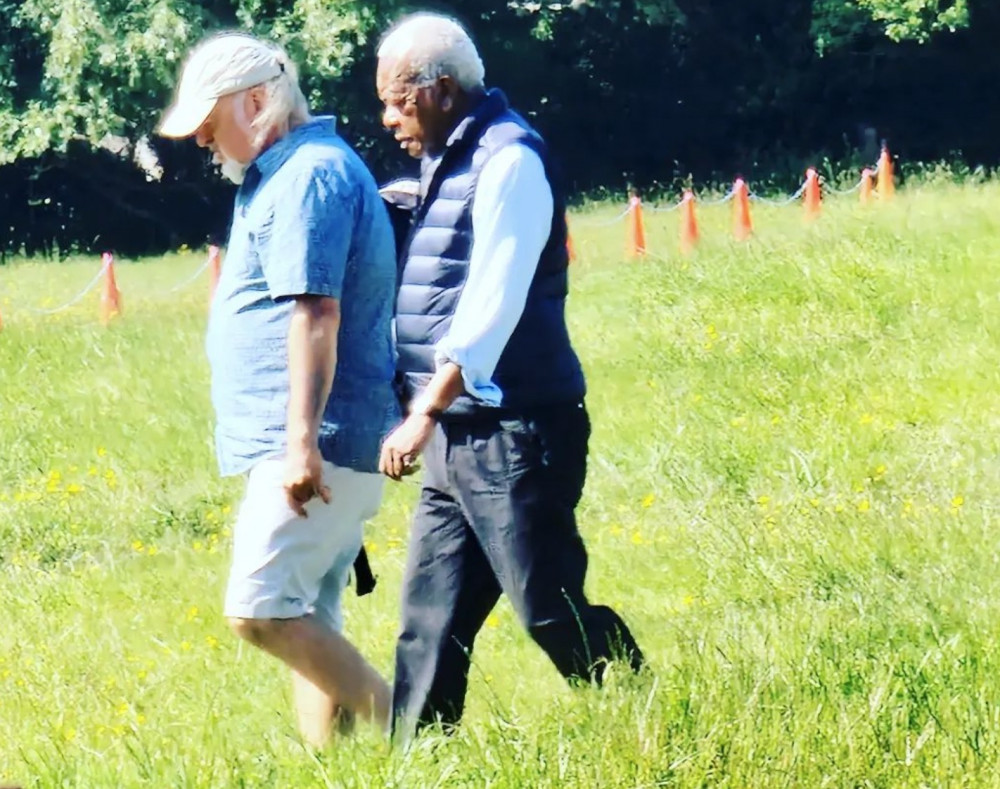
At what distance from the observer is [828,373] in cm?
930

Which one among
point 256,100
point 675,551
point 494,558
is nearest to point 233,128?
point 256,100

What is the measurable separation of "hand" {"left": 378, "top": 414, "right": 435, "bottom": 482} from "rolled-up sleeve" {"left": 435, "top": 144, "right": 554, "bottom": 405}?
13cm

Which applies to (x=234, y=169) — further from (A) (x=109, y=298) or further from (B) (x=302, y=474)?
(A) (x=109, y=298)

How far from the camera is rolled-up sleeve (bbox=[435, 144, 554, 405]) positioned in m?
4.03

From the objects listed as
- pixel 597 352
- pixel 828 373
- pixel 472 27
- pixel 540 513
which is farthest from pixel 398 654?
pixel 472 27

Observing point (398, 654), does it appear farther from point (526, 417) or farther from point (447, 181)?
point (447, 181)

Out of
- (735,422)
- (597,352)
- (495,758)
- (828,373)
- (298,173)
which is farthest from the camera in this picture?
(597,352)

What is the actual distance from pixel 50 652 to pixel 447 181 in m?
2.65

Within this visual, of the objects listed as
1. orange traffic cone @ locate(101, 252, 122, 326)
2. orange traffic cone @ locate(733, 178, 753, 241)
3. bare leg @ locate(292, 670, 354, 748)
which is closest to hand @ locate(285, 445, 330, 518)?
bare leg @ locate(292, 670, 354, 748)

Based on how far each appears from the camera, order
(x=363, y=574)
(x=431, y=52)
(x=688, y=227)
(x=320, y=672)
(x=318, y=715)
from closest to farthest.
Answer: (x=431, y=52) → (x=320, y=672) → (x=318, y=715) → (x=363, y=574) → (x=688, y=227)

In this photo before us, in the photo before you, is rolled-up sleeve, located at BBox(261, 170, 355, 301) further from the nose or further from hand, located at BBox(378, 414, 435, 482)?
hand, located at BBox(378, 414, 435, 482)

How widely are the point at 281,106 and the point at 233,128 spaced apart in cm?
12

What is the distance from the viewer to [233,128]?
4281mm

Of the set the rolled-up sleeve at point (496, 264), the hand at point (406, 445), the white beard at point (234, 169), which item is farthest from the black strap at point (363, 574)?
the white beard at point (234, 169)
